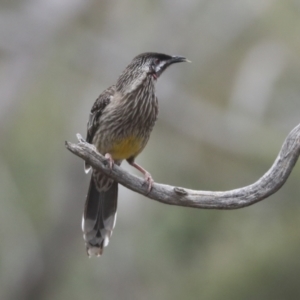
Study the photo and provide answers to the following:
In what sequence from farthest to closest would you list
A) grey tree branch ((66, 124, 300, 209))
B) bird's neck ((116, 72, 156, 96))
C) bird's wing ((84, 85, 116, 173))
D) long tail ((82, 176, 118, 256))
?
long tail ((82, 176, 118, 256)) < bird's wing ((84, 85, 116, 173)) < bird's neck ((116, 72, 156, 96)) < grey tree branch ((66, 124, 300, 209))

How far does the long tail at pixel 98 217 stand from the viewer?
6.51 metres

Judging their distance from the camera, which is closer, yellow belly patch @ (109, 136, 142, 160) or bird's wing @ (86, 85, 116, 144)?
yellow belly patch @ (109, 136, 142, 160)

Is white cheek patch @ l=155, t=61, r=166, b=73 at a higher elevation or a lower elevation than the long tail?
higher

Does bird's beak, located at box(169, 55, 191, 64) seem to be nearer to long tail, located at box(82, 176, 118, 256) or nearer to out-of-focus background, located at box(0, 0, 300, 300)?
long tail, located at box(82, 176, 118, 256)

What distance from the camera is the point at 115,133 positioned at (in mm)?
5910

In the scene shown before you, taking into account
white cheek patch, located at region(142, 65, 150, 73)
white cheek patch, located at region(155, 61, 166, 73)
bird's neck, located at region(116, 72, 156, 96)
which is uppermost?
white cheek patch, located at region(155, 61, 166, 73)

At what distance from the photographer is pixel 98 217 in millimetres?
6574

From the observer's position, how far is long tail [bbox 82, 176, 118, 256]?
6508 mm

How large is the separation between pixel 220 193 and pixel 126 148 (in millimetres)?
1193

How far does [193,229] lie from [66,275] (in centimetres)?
293

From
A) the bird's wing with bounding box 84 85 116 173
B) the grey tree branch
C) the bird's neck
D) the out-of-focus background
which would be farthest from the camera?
the out-of-focus background

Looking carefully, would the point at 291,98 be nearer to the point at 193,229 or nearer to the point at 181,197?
the point at 193,229

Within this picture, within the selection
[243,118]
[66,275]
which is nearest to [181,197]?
[243,118]

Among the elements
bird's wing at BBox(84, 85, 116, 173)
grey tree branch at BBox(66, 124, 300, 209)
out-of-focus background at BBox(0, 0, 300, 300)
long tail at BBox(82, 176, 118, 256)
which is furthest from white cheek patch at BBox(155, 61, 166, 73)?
out-of-focus background at BBox(0, 0, 300, 300)
